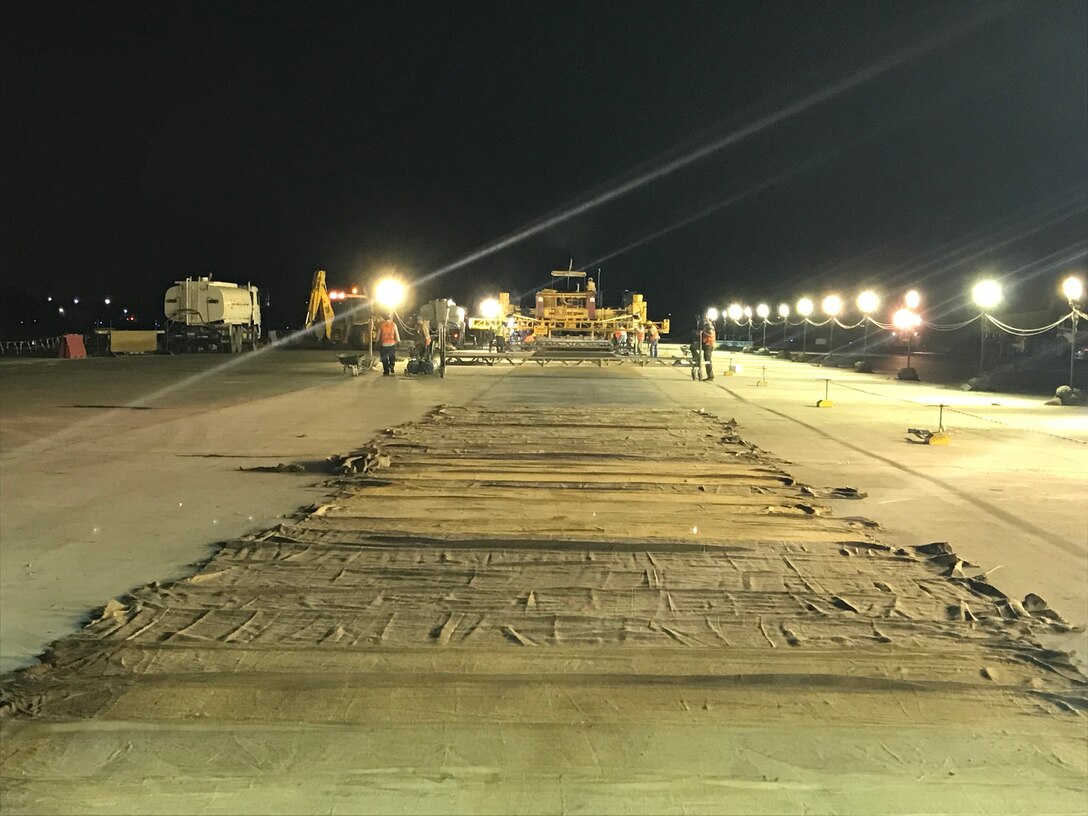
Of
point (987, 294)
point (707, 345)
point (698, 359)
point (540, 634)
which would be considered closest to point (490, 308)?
point (698, 359)

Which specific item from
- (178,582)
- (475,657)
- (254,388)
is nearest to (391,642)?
(475,657)

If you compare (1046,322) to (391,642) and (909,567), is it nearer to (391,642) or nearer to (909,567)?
(909,567)

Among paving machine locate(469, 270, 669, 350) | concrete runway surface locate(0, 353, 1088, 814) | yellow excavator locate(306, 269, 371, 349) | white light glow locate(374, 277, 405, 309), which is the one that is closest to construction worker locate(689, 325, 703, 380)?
white light glow locate(374, 277, 405, 309)

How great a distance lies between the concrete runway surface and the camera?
3938mm

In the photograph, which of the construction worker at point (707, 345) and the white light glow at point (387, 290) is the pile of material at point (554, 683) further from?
the white light glow at point (387, 290)

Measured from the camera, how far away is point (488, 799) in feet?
12.3

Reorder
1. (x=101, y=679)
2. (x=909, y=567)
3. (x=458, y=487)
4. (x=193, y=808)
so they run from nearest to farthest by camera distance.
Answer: (x=193, y=808), (x=101, y=679), (x=909, y=567), (x=458, y=487)

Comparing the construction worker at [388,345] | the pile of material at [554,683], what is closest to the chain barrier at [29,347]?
the construction worker at [388,345]

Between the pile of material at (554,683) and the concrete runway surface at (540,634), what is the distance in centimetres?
2

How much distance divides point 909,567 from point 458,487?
462 centimetres

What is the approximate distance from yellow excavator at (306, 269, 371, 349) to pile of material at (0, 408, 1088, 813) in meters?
41.8

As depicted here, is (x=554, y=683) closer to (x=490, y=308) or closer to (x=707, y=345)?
(x=707, y=345)

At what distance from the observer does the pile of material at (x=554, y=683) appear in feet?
12.7

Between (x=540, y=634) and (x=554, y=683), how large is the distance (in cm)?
72
